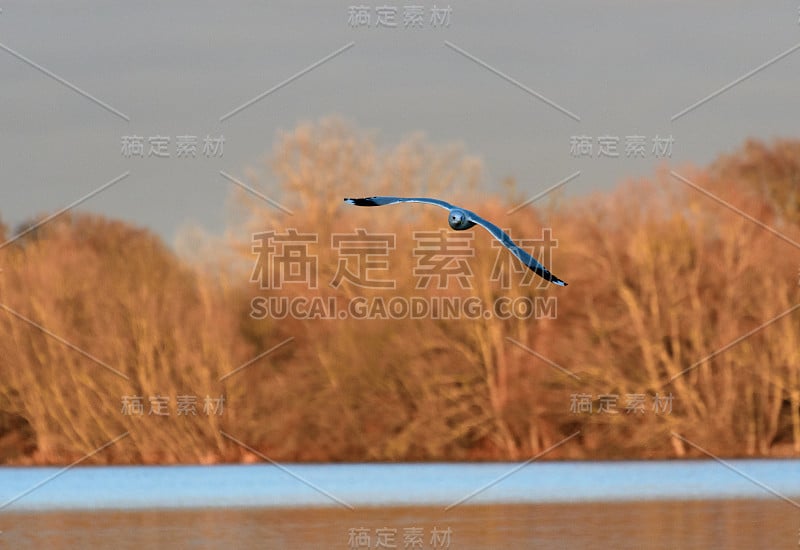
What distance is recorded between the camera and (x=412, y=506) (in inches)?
1077

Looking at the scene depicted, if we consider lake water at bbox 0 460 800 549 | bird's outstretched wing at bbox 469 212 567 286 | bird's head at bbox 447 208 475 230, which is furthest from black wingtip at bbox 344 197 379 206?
lake water at bbox 0 460 800 549

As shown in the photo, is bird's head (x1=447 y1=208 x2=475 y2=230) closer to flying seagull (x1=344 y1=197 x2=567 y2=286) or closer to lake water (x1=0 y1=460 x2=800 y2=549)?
flying seagull (x1=344 y1=197 x2=567 y2=286)

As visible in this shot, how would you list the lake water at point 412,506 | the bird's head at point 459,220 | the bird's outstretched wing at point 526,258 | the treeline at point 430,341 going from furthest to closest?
the treeline at point 430,341, the lake water at point 412,506, the bird's head at point 459,220, the bird's outstretched wing at point 526,258

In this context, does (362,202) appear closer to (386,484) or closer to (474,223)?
(474,223)

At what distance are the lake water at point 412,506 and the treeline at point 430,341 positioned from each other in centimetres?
237

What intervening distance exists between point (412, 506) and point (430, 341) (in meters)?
15.8

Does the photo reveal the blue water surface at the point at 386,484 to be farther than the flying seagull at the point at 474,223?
Yes

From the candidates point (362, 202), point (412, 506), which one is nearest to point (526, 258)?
point (362, 202)

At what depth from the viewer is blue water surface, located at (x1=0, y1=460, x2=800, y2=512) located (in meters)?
29.4

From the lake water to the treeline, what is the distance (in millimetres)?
2370

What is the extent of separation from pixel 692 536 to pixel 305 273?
76.2 ft

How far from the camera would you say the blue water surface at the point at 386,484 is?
96.4 ft

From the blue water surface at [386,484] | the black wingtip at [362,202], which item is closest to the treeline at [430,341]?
the blue water surface at [386,484]

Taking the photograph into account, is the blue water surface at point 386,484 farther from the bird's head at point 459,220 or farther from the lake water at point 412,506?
the bird's head at point 459,220
